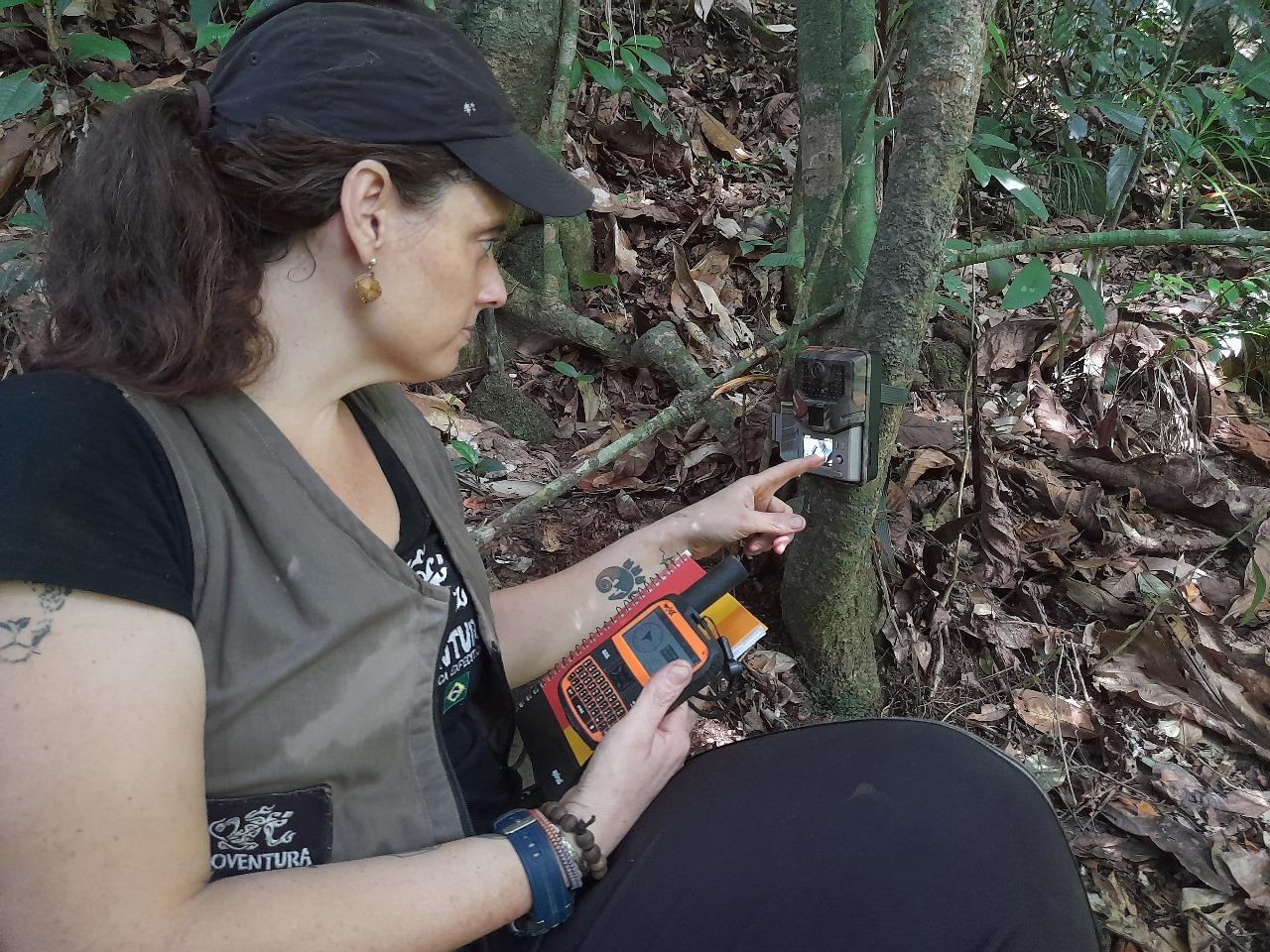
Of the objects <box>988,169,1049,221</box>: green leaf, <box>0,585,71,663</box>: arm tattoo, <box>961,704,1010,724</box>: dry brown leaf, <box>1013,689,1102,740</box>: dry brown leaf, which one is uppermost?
<box>988,169,1049,221</box>: green leaf

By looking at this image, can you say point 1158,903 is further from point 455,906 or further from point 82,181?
point 82,181

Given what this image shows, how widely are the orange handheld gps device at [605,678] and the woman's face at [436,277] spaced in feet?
1.90

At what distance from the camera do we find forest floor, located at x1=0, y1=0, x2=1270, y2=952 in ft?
7.20

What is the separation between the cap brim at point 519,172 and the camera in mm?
1275

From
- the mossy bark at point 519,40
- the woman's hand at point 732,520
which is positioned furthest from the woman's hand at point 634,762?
the mossy bark at point 519,40

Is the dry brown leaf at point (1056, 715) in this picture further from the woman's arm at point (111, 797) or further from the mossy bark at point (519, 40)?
the mossy bark at point (519, 40)

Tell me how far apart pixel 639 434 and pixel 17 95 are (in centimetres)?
169

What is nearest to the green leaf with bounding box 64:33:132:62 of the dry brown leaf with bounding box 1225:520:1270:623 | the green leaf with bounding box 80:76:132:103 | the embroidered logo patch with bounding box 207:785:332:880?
the green leaf with bounding box 80:76:132:103

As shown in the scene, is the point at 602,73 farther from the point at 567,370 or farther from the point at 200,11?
the point at 200,11

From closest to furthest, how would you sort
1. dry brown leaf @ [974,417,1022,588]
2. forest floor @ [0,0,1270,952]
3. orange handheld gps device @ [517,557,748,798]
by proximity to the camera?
orange handheld gps device @ [517,557,748,798] → forest floor @ [0,0,1270,952] → dry brown leaf @ [974,417,1022,588]

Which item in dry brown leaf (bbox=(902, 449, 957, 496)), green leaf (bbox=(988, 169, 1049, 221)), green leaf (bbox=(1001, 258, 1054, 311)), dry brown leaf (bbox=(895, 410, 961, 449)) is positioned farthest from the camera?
dry brown leaf (bbox=(895, 410, 961, 449))

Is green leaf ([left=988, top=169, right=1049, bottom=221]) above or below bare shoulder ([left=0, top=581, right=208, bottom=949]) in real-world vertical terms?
above

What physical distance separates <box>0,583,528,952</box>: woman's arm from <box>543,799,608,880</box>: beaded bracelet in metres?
0.33

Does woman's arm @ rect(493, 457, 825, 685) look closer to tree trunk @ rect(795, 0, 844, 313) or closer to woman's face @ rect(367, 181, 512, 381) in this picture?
woman's face @ rect(367, 181, 512, 381)
